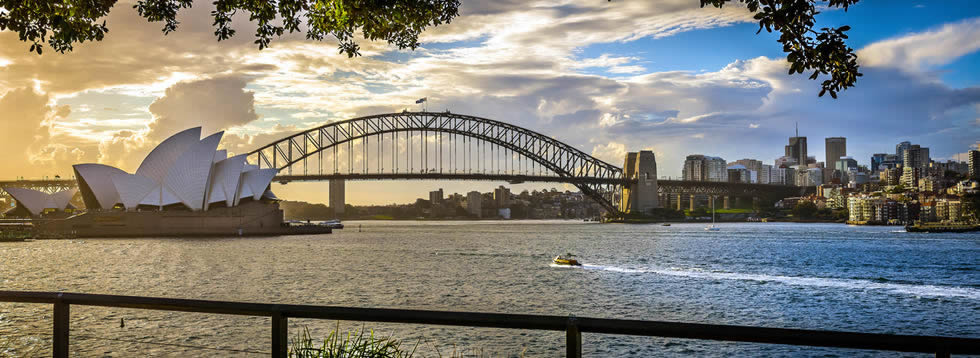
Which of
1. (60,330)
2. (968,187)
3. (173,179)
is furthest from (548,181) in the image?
(60,330)

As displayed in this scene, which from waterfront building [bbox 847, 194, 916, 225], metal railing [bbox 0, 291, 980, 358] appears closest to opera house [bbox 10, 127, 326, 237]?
metal railing [bbox 0, 291, 980, 358]

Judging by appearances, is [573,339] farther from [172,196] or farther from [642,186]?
[642,186]

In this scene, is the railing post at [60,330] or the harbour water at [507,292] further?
the harbour water at [507,292]

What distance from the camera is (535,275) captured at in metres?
32.3

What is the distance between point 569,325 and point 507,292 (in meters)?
21.9

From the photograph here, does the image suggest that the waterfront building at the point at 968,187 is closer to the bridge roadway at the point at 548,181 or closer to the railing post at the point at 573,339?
the bridge roadway at the point at 548,181

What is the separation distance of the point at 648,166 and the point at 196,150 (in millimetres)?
74446

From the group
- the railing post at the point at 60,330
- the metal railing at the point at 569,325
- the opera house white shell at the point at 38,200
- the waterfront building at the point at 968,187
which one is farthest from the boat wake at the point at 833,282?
the waterfront building at the point at 968,187

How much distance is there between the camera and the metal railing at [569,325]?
2975 millimetres

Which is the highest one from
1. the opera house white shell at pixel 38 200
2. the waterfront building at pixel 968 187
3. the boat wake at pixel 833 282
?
the waterfront building at pixel 968 187

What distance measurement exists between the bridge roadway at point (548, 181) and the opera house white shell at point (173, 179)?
13074mm

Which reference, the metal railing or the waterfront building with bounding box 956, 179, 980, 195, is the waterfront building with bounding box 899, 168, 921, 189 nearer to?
the waterfront building with bounding box 956, 179, 980, 195

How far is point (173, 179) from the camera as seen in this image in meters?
80.0

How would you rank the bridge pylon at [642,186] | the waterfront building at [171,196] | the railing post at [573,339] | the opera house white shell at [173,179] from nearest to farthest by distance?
the railing post at [573,339], the waterfront building at [171,196], the opera house white shell at [173,179], the bridge pylon at [642,186]
